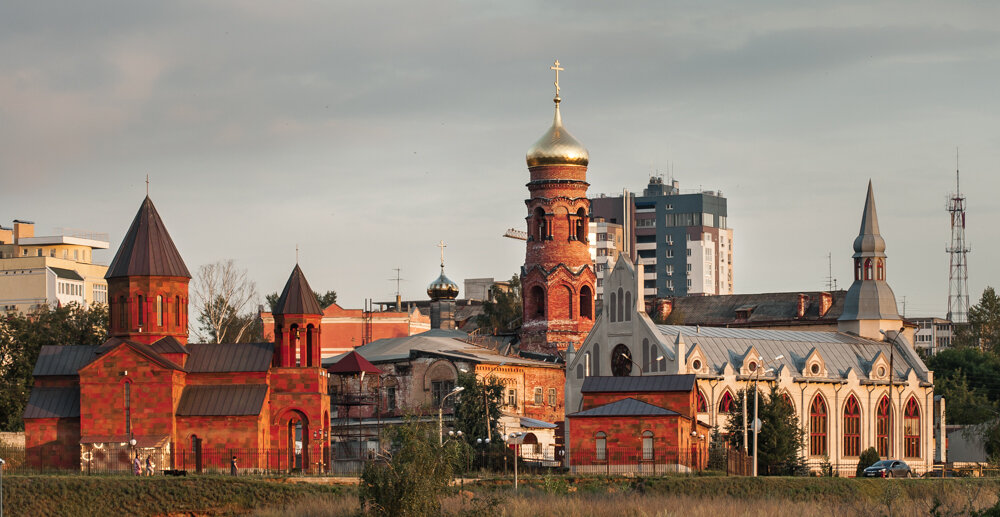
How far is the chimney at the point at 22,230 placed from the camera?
12425 centimetres

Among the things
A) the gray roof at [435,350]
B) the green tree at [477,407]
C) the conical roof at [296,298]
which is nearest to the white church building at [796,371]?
the gray roof at [435,350]

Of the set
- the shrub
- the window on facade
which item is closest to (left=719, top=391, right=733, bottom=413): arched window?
the shrub

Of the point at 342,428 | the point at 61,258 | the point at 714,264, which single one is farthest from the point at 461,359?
the point at 714,264

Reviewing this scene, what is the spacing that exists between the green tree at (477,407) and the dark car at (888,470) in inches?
625

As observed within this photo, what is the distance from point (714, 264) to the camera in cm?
15838

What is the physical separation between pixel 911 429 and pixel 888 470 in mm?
21326

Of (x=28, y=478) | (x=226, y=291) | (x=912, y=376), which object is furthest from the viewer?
(x=226, y=291)

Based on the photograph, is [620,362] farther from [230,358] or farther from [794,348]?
[230,358]

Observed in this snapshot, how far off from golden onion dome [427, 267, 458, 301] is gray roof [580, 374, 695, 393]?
131 ft

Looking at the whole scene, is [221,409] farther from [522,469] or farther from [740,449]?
[740,449]

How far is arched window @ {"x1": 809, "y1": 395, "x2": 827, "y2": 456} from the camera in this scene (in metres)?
74.8

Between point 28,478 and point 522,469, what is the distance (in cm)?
1870

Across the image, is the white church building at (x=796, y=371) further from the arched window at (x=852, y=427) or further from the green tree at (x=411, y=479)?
the green tree at (x=411, y=479)

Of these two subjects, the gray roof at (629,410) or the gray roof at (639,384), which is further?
the gray roof at (639,384)
